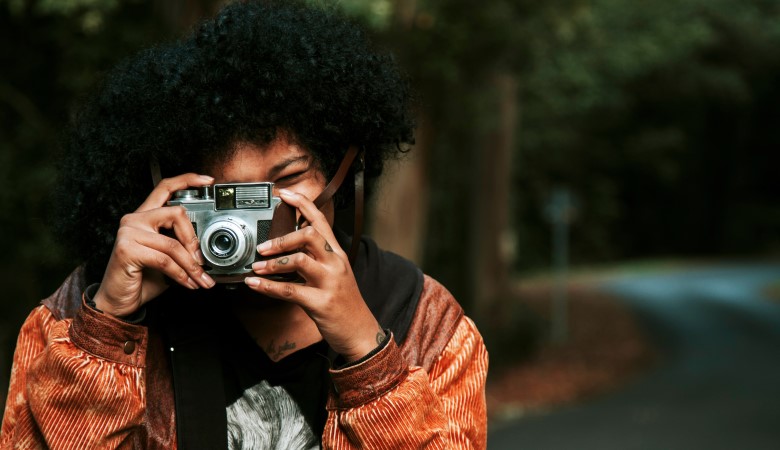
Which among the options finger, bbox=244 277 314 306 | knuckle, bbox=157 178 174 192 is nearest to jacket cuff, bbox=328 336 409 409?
finger, bbox=244 277 314 306

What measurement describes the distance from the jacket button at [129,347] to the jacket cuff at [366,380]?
36cm

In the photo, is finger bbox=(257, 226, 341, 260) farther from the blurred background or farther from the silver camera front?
the blurred background

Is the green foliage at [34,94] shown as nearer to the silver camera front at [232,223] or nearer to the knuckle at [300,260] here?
the silver camera front at [232,223]

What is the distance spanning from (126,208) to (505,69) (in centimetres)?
1051

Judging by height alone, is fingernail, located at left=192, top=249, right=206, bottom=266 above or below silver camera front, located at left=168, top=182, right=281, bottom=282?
below

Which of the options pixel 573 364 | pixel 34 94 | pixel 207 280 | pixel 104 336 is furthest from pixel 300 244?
pixel 573 364

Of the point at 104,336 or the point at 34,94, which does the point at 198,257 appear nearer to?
the point at 104,336

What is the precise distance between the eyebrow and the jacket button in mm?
392

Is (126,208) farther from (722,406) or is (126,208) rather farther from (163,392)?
(722,406)

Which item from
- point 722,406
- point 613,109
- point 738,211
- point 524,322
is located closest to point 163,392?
point 722,406

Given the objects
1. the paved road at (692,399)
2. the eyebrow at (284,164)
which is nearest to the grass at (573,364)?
the paved road at (692,399)

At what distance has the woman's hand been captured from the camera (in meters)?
1.80

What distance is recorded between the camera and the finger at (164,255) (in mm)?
1818

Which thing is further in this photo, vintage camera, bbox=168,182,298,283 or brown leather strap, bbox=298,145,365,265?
brown leather strap, bbox=298,145,365,265
